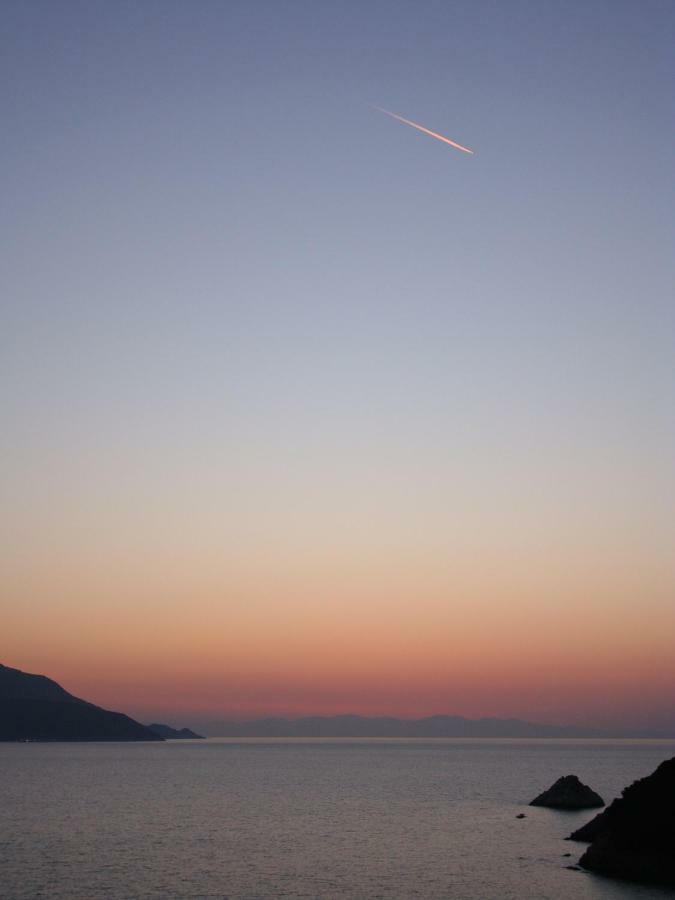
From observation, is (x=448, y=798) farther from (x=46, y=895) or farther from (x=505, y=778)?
(x=46, y=895)

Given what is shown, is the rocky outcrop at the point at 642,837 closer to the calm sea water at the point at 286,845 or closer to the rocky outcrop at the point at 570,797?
the calm sea water at the point at 286,845

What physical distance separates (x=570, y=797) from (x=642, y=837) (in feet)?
175

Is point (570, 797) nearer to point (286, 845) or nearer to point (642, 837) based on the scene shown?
point (286, 845)

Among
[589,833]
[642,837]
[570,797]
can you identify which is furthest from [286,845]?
[570,797]

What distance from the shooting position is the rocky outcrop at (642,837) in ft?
177

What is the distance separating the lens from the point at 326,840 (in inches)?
3039

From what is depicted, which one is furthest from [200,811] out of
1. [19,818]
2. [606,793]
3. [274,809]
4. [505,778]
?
[505,778]

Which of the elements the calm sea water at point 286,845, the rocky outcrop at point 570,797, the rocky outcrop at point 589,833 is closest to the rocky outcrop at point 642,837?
the calm sea water at point 286,845

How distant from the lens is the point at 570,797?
105 metres

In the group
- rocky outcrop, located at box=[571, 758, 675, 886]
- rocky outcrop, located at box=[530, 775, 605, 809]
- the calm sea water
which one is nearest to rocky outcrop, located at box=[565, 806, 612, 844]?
the calm sea water

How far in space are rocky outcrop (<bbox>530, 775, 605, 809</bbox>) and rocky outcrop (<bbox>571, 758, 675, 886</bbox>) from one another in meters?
49.1

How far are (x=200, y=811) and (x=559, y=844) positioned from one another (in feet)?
157

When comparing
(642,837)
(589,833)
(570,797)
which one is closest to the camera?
(642,837)

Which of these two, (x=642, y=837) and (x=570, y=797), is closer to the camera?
(x=642, y=837)
